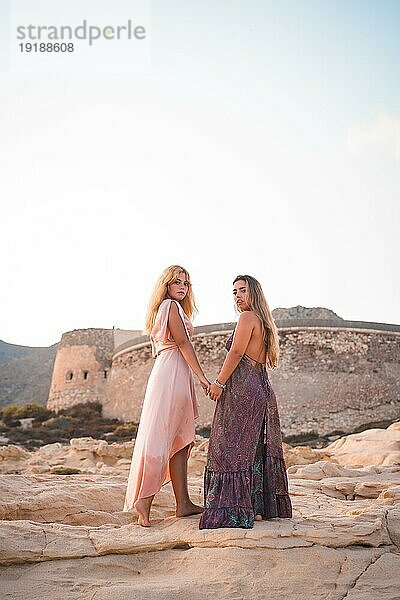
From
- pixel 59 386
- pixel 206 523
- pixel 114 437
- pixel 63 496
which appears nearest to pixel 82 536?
pixel 206 523

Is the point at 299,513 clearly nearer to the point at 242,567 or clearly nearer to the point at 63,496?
the point at 242,567

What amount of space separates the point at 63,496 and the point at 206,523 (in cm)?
126

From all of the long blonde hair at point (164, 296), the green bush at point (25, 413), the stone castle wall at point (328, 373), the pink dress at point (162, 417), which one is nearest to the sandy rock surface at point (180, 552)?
the pink dress at point (162, 417)

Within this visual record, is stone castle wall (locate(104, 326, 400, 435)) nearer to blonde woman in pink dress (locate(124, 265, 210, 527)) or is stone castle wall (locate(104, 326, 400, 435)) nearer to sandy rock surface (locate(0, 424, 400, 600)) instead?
sandy rock surface (locate(0, 424, 400, 600))

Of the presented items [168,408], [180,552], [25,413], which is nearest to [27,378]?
[25,413]

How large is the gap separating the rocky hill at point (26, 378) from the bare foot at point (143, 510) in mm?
36754

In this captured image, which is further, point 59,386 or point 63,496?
point 59,386

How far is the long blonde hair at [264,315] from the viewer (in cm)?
428

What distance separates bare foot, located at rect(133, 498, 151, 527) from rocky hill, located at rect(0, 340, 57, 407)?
3675 centimetres

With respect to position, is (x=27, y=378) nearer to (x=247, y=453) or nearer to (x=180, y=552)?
(x=247, y=453)

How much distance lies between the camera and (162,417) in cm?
409

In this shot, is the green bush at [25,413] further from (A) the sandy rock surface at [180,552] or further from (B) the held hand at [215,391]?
(B) the held hand at [215,391]

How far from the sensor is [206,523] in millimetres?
3730

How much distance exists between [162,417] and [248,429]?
23.0 inches
